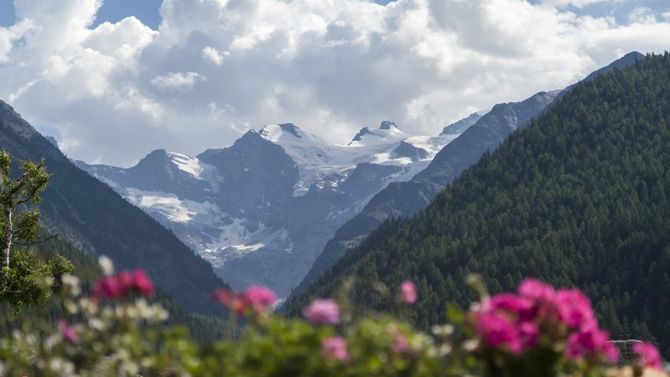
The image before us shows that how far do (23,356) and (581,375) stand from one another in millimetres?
5968

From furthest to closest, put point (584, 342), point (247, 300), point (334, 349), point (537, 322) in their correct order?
point (247, 300) → point (584, 342) → point (537, 322) → point (334, 349)

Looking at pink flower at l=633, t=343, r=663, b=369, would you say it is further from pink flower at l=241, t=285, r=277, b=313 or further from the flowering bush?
pink flower at l=241, t=285, r=277, b=313

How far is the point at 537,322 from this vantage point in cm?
786

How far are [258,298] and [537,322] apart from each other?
2.59 meters

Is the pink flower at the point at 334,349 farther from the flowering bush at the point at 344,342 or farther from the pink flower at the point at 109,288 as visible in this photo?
the pink flower at the point at 109,288

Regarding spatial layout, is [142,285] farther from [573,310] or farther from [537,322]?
[573,310]

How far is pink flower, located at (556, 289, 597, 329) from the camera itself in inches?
312

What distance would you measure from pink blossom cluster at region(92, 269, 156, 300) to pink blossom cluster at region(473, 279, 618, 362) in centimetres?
320

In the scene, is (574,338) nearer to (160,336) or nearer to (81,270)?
(160,336)

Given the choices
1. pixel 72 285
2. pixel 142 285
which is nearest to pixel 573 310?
pixel 142 285

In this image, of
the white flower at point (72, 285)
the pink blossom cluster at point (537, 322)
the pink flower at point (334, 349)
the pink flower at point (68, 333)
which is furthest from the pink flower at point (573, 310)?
the pink flower at point (68, 333)

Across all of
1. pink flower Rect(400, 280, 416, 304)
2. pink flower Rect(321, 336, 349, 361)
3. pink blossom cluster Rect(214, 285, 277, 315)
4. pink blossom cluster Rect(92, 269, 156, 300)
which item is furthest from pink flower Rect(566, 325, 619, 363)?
pink blossom cluster Rect(92, 269, 156, 300)

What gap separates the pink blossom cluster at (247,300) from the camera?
27.2 ft

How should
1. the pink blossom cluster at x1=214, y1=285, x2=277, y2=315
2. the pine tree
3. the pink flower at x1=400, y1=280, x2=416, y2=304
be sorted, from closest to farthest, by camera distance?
1. the pink blossom cluster at x1=214, y1=285, x2=277, y2=315
2. the pink flower at x1=400, y1=280, x2=416, y2=304
3. the pine tree
